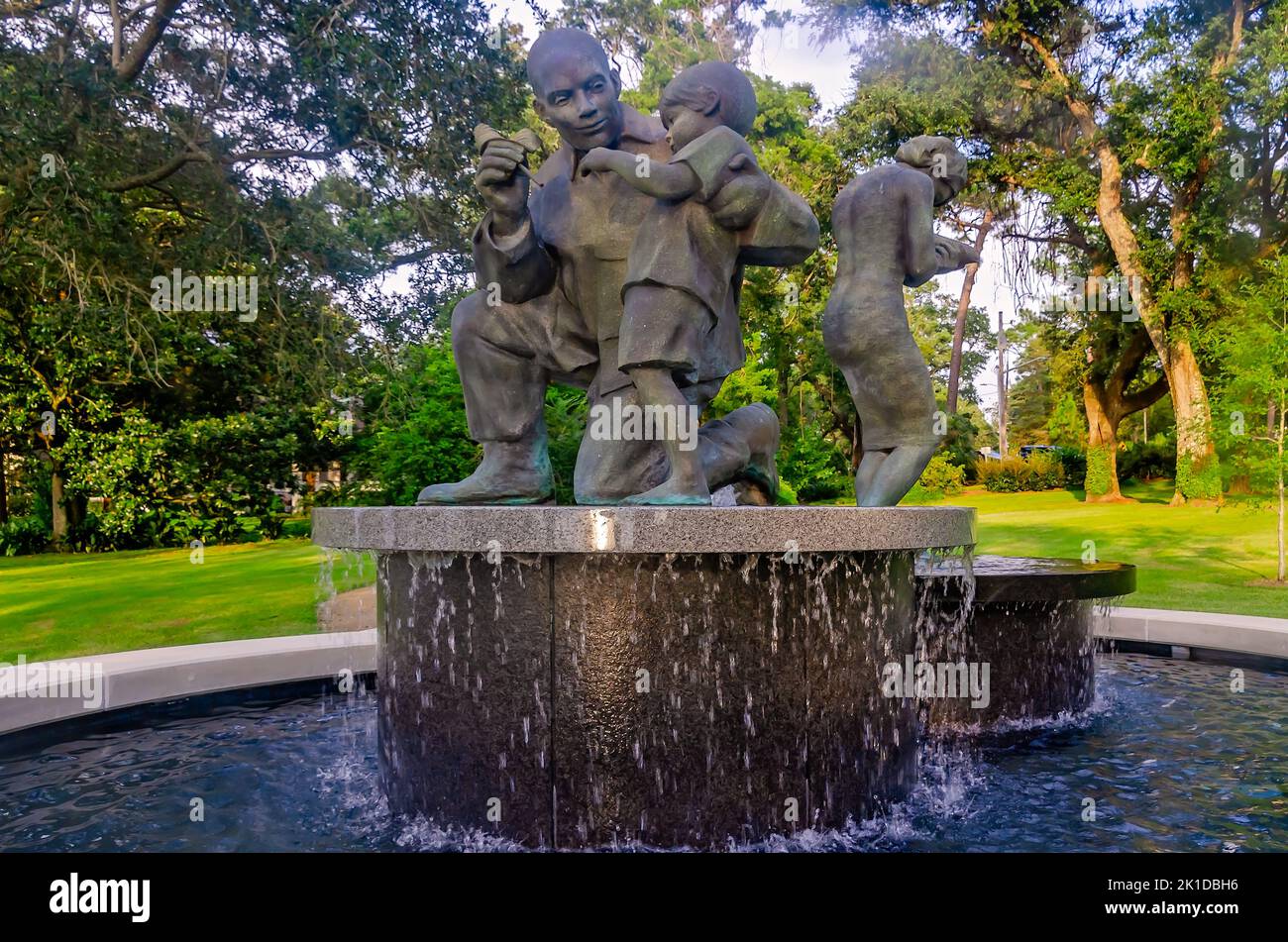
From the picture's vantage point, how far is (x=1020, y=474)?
34.8 m

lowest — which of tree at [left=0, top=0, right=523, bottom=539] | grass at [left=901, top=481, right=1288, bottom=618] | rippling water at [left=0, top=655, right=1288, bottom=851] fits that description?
grass at [left=901, top=481, right=1288, bottom=618]

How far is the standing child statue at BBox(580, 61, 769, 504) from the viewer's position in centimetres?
370

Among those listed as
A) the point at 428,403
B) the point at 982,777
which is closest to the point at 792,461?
the point at 428,403

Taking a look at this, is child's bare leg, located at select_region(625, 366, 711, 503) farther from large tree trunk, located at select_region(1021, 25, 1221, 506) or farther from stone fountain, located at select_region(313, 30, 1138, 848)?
large tree trunk, located at select_region(1021, 25, 1221, 506)

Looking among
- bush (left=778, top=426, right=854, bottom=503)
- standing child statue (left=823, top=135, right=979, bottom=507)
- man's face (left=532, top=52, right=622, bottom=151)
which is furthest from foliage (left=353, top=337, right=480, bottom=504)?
standing child statue (left=823, top=135, right=979, bottom=507)

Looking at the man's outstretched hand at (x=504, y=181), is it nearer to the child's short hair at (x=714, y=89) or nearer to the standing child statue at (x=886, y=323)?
the child's short hair at (x=714, y=89)

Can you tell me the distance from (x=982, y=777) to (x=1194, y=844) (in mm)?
983

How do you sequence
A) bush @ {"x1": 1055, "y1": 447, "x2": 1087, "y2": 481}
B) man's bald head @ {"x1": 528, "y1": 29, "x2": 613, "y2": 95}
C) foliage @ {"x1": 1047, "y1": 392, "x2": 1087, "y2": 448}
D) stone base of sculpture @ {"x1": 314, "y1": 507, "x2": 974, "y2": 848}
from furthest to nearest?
foliage @ {"x1": 1047, "y1": 392, "x2": 1087, "y2": 448} < bush @ {"x1": 1055, "y1": 447, "x2": 1087, "y2": 481} < man's bald head @ {"x1": 528, "y1": 29, "x2": 613, "y2": 95} < stone base of sculpture @ {"x1": 314, "y1": 507, "x2": 974, "y2": 848}

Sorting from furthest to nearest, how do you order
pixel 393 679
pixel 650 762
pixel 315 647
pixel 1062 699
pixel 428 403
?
pixel 428 403, pixel 315 647, pixel 1062 699, pixel 393 679, pixel 650 762

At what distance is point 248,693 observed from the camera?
6109 mm

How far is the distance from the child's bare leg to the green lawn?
1.46m

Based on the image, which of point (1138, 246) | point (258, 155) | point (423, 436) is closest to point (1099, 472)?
point (1138, 246)

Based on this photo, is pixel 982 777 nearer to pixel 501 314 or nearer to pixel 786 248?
pixel 786 248

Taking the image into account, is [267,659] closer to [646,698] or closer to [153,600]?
[646,698]
